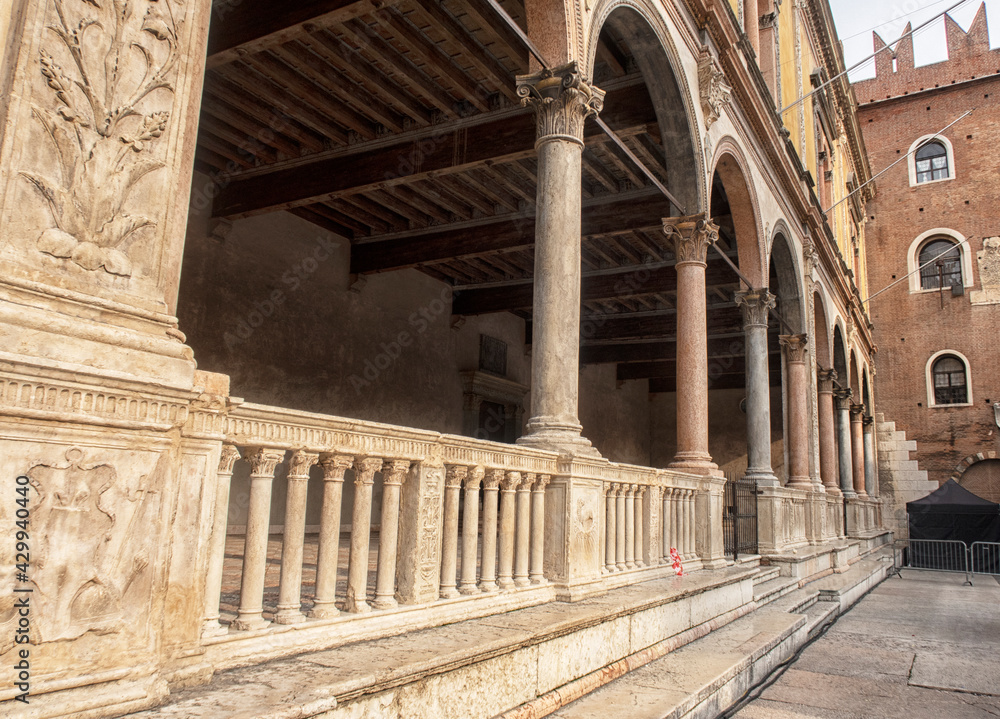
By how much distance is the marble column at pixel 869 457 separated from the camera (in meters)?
22.2

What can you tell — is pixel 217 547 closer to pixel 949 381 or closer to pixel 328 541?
pixel 328 541

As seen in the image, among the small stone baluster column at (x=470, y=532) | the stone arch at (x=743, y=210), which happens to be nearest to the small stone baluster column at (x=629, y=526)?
the small stone baluster column at (x=470, y=532)

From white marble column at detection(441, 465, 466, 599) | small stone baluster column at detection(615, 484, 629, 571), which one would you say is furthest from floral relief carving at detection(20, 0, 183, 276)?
small stone baluster column at detection(615, 484, 629, 571)

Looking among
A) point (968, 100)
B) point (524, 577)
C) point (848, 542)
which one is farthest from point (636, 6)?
point (968, 100)

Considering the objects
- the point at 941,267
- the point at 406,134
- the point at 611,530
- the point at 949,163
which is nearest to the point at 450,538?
the point at 611,530

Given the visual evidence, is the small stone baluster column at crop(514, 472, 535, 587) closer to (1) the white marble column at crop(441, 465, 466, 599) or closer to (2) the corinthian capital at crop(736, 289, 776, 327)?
(1) the white marble column at crop(441, 465, 466, 599)

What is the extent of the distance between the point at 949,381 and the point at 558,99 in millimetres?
22878

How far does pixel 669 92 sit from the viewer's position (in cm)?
750

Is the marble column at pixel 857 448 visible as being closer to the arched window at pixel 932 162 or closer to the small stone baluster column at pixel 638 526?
the arched window at pixel 932 162

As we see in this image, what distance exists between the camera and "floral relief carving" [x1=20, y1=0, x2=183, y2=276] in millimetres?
2129

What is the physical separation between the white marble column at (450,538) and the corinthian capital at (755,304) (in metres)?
7.69

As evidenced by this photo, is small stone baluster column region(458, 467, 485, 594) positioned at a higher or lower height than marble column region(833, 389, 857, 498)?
lower

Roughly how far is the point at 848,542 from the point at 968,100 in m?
17.6

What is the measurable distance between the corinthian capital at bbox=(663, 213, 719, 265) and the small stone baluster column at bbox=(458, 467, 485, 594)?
15.4 feet
